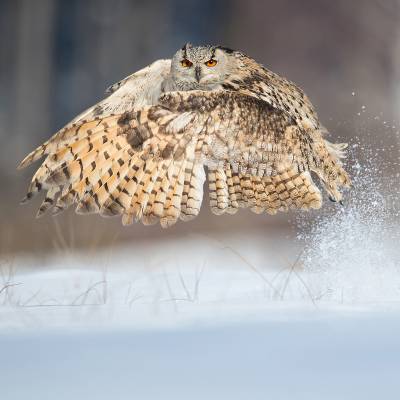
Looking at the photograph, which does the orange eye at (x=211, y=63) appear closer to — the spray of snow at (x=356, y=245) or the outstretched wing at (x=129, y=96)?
the outstretched wing at (x=129, y=96)

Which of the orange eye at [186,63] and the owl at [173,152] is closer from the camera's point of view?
the owl at [173,152]

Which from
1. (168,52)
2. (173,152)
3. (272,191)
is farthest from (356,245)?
(168,52)

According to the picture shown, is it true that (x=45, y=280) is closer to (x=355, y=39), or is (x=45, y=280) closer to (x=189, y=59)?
(x=189, y=59)

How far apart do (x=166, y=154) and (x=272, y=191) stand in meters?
0.54

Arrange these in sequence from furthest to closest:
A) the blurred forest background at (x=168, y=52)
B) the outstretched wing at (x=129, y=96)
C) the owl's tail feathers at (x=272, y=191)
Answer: the blurred forest background at (x=168, y=52)
the owl's tail feathers at (x=272, y=191)
the outstretched wing at (x=129, y=96)

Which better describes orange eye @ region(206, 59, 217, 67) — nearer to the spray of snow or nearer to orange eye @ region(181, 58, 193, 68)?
orange eye @ region(181, 58, 193, 68)

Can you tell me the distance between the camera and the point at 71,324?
231cm

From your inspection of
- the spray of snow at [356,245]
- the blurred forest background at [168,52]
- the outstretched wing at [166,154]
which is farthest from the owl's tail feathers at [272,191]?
the blurred forest background at [168,52]

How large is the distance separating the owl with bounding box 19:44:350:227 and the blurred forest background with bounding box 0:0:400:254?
311cm

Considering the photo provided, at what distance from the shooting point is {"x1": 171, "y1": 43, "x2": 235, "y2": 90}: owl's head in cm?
305

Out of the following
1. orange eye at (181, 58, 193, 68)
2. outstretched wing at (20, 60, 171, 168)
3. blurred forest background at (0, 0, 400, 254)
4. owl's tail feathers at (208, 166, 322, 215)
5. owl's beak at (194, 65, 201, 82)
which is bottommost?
owl's tail feathers at (208, 166, 322, 215)

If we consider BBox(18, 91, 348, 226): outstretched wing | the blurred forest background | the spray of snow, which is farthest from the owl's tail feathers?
the blurred forest background

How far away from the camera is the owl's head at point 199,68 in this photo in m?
3.05

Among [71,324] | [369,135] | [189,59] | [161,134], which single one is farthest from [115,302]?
[369,135]
